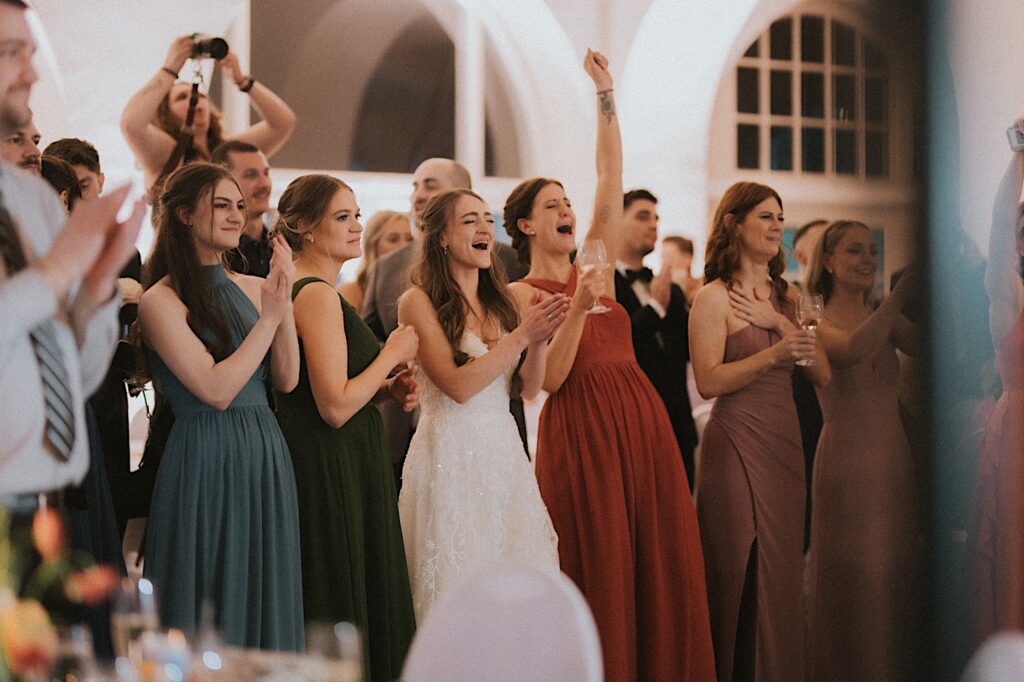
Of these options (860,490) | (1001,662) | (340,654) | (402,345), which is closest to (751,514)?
(860,490)

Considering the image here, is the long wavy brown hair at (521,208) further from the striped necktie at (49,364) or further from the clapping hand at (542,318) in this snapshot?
the striped necktie at (49,364)

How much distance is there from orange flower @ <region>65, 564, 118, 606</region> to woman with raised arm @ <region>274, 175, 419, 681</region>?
0.47 metres

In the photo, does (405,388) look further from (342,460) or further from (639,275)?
(639,275)

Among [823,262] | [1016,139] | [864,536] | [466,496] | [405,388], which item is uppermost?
[1016,139]

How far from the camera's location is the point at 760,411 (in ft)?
12.3

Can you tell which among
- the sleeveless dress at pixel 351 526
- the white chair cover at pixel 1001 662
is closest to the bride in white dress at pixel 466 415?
the sleeveless dress at pixel 351 526

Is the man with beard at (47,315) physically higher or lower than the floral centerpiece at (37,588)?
higher

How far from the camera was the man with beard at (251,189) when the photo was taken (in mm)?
3607

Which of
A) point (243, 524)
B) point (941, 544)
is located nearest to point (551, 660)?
point (243, 524)

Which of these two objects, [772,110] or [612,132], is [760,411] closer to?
[612,132]

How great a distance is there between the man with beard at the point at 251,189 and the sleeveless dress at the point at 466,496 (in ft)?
2.01

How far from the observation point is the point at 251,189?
3631mm

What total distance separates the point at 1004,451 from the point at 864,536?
63cm

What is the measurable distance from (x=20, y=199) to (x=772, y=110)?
384cm
